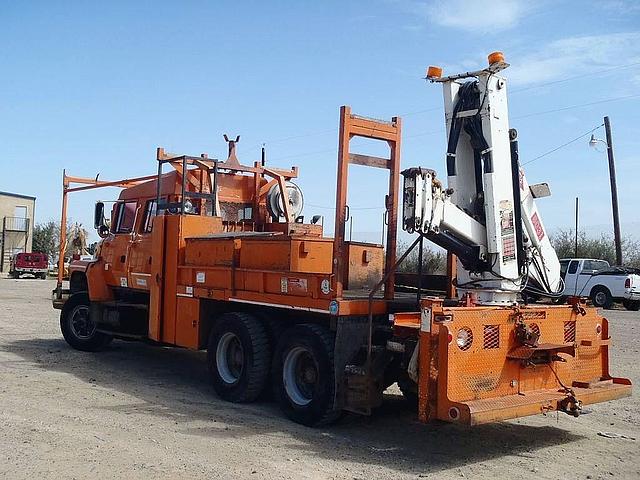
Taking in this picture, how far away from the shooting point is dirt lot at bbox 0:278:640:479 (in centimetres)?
613

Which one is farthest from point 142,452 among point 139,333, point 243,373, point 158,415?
point 139,333

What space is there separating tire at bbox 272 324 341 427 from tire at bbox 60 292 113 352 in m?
5.32

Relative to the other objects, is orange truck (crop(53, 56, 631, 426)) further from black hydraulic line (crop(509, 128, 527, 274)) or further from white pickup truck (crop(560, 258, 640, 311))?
white pickup truck (crop(560, 258, 640, 311))

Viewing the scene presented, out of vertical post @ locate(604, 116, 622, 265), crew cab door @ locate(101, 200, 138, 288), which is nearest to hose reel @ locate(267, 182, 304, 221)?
crew cab door @ locate(101, 200, 138, 288)

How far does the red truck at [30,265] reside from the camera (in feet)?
151

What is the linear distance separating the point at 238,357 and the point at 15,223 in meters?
60.8

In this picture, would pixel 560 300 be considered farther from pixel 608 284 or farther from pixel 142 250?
pixel 608 284

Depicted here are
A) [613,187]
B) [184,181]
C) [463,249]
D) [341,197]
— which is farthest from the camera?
[613,187]

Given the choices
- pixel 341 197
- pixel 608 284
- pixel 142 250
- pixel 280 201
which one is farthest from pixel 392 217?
pixel 608 284

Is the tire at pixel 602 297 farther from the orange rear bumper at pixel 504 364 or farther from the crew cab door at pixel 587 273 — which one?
the orange rear bumper at pixel 504 364

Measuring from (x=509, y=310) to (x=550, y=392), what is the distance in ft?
3.15

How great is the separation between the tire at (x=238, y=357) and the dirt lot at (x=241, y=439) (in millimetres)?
220

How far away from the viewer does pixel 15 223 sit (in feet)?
210

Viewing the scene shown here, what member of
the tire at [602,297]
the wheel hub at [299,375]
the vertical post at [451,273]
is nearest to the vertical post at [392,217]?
the vertical post at [451,273]
